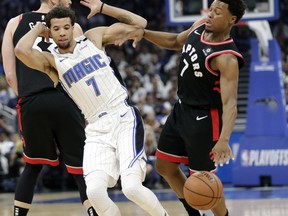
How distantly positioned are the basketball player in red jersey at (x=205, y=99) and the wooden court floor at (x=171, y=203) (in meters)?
2.24

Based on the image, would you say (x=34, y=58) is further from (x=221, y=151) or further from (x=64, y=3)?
(x=221, y=151)

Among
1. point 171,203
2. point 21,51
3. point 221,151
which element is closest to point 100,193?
point 221,151

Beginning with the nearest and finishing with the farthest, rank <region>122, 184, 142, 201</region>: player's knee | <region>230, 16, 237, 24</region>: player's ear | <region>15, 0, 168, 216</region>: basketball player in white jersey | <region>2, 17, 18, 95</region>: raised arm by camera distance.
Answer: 1. <region>122, 184, 142, 201</region>: player's knee
2. <region>15, 0, 168, 216</region>: basketball player in white jersey
3. <region>230, 16, 237, 24</region>: player's ear
4. <region>2, 17, 18, 95</region>: raised arm

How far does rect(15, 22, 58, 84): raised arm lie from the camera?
6.61 m

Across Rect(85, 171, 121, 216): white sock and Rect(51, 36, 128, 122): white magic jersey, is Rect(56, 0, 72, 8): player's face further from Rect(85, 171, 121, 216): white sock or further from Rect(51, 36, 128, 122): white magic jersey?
Rect(85, 171, 121, 216): white sock

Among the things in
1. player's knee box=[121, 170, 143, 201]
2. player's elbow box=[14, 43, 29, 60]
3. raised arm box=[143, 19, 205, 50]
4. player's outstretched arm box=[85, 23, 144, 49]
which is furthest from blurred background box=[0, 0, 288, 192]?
player's knee box=[121, 170, 143, 201]

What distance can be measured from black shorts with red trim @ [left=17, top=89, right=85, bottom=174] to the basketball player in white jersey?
1.86 ft

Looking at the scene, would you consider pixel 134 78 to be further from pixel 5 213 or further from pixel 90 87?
pixel 90 87

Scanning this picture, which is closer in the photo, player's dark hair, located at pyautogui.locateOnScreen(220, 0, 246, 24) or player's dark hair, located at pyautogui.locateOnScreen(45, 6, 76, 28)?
player's dark hair, located at pyautogui.locateOnScreen(45, 6, 76, 28)

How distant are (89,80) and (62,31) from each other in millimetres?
463

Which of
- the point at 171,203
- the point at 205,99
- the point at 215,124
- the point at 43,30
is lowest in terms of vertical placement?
the point at 171,203

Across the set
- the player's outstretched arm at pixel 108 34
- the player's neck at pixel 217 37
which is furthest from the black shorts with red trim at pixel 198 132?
the player's outstretched arm at pixel 108 34

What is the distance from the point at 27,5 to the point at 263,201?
1568cm

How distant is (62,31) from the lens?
6.57 meters
